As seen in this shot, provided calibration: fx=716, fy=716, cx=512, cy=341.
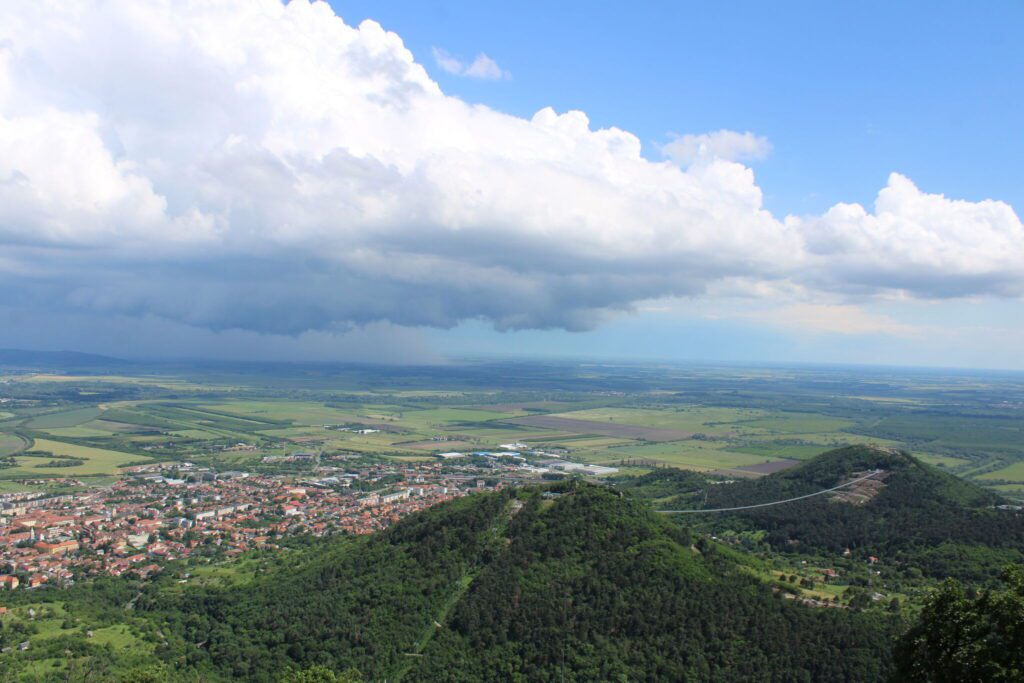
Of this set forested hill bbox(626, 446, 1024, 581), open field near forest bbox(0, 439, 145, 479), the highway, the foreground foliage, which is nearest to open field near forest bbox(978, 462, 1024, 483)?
forested hill bbox(626, 446, 1024, 581)

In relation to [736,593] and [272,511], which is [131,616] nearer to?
[272,511]

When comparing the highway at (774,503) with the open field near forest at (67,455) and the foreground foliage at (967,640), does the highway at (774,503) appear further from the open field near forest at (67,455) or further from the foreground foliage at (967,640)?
the open field near forest at (67,455)

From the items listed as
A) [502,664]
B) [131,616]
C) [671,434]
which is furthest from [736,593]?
[671,434]

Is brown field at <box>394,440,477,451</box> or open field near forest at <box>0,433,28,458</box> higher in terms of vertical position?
open field near forest at <box>0,433,28,458</box>

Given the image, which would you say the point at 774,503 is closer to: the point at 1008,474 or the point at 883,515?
the point at 883,515

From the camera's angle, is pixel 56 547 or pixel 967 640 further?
pixel 56 547

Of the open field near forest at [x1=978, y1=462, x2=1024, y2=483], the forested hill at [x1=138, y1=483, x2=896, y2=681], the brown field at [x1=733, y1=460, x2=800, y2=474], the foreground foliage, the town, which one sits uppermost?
the foreground foliage

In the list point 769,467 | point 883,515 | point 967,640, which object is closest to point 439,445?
point 769,467

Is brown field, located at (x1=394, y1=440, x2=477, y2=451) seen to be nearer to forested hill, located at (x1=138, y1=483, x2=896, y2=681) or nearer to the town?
the town
